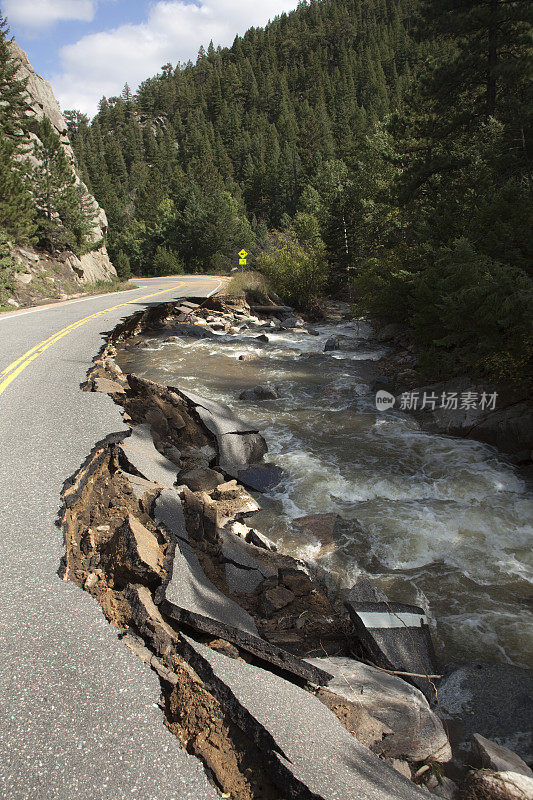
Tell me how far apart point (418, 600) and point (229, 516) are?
2.52 metres

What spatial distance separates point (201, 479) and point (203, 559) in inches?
85.8

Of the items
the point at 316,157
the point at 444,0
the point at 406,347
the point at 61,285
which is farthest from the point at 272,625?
the point at 316,157

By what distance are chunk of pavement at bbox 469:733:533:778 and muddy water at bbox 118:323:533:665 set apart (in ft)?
3.91

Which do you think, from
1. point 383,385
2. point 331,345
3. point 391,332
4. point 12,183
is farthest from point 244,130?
point 383,385

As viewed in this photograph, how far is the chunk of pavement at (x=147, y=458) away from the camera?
5.46 metres

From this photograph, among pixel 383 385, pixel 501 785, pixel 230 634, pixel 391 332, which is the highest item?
pixel 230 634

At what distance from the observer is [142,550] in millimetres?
3479

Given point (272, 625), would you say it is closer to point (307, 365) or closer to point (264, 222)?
point (307, 365)

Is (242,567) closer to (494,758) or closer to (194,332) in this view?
(494,758)

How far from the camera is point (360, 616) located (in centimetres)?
408

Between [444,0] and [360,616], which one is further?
[444,0]

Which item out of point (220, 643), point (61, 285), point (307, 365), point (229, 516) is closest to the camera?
point (220, 643)

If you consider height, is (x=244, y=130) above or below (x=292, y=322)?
above

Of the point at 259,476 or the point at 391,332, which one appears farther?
the point at 391,332
